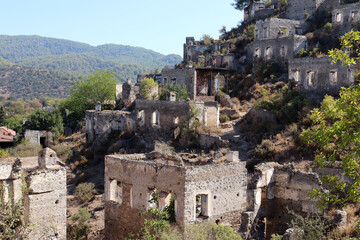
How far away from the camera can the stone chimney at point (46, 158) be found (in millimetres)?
15719

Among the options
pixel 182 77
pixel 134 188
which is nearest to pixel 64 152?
pixel 182 77

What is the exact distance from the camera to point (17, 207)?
15.0 metres

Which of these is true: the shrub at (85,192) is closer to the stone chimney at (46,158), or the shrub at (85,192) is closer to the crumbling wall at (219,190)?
the stone chimney at (46,158)

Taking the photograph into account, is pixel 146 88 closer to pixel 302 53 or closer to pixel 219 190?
pixel 302 53

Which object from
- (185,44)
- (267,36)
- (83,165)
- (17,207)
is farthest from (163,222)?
(185,44)

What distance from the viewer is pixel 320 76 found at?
28016mm

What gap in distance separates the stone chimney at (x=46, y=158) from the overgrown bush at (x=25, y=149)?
887 inches

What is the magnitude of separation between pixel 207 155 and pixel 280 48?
51.5 ft

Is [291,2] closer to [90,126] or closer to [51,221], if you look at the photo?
[90,126]

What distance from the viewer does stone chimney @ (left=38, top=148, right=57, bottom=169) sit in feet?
51.6

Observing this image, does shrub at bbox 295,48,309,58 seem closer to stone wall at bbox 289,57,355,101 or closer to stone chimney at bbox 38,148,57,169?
stone wall at bbox 289,57,355,101

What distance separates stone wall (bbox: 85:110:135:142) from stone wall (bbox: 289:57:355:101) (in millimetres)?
12818

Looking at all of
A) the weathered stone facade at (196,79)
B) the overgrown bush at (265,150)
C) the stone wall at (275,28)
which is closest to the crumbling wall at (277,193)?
the overgrown bush at (265,150)

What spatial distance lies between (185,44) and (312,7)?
1564 centimetres
